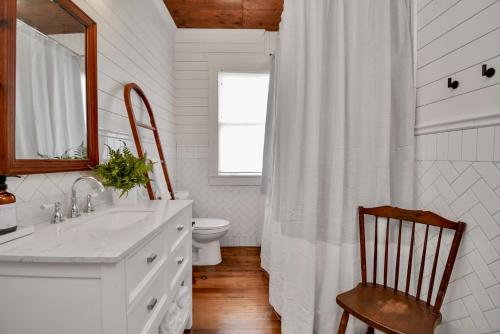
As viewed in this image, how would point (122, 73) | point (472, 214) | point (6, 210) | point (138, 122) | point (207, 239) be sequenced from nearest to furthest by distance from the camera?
1. point (6, 210)
2. point (472, 214)
3. point (122, 73)
4. point (138, 122)
5. point (207, 239)

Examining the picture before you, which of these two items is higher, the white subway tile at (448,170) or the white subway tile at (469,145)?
the white subway tile at (469,145)

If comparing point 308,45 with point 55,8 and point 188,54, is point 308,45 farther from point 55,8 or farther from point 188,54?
point 188,54

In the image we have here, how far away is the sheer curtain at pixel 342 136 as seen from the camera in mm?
1384

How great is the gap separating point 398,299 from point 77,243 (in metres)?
1.38

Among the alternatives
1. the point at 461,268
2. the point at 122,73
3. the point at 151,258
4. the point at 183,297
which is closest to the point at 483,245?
the point at 461,268

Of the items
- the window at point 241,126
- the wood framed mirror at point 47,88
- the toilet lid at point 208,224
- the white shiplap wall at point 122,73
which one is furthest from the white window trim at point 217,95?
the wood framed mirror at point 47,88

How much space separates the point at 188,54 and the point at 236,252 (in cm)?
244

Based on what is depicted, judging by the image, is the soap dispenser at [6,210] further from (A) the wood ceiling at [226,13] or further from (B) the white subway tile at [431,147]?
(A) the wood ceiling at [226,13]

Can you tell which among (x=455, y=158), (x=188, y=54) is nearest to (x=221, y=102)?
(x=188, y=54)

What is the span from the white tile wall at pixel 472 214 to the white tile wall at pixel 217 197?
2.06 m

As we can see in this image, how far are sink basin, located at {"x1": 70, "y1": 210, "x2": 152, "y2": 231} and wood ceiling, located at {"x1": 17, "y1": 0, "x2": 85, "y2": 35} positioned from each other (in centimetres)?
86

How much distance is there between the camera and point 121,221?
4.09 ft

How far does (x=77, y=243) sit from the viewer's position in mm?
806

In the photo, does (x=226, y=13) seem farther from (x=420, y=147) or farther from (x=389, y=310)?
(x=389, y=310)
